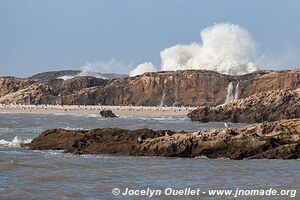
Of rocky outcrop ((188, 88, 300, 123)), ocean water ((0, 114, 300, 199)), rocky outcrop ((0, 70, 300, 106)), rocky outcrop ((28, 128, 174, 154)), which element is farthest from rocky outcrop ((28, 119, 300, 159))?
rocky outcrop ((0, 70, 300, 106))

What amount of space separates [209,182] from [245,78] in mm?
85709

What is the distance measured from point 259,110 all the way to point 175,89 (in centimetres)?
4353

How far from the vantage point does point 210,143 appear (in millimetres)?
25750

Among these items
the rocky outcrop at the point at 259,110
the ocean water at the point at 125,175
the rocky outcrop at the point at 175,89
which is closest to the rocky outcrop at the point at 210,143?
the ocean water at the point at 125,175

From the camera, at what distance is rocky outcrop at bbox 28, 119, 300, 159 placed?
25.2 meters

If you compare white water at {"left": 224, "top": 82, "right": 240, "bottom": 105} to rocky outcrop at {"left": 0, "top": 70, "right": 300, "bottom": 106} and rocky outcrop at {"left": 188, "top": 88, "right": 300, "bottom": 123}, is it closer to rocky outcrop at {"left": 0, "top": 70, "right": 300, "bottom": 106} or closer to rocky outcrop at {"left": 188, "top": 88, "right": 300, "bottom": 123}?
rocky outcrop at {"left": 0, "top": 70, "right": 300, "bottom": 106}

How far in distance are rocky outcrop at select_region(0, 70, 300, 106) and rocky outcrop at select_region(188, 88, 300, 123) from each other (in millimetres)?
30580

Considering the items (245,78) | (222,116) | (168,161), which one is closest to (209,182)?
(168,161)

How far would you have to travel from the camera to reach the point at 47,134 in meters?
30.8

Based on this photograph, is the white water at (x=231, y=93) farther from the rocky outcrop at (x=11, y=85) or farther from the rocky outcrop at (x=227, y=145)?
the rocky outcrop at (x=227, y=145)

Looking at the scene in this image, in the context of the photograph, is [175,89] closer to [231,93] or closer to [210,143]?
[231,93]

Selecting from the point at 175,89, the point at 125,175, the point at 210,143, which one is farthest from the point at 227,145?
A: the point at 175,89

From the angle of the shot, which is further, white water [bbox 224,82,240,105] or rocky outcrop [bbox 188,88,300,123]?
white water [bbox 224,82,240,105]

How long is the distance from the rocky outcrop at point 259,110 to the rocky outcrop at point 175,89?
30580mm
